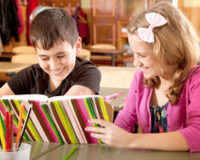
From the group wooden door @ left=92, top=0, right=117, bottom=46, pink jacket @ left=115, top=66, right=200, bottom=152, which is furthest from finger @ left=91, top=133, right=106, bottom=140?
wooden door @ left=92, top=0, right=117, bottom=46

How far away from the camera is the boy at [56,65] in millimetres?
1477

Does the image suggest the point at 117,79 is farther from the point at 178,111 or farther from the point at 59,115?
the point at 59,115

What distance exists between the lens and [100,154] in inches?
41.1

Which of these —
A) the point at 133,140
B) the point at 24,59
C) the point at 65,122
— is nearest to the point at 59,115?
the point at 65,122

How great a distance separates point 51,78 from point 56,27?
0.27m

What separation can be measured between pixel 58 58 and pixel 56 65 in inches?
1.4

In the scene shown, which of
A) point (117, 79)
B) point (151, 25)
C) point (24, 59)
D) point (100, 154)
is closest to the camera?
point (100, 154)

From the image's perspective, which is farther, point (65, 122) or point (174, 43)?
point (174, 43)

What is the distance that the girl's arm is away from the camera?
1088mm

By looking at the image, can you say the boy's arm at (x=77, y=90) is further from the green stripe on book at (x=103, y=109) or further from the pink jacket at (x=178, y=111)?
the green stripe on book at (x=103, y=109)

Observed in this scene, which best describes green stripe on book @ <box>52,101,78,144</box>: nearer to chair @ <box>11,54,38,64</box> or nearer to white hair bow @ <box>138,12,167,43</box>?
white hair bow @ <box>138,12,167,43</box>

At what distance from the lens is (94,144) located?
115cm

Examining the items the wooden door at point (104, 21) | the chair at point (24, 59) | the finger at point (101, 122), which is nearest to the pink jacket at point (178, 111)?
the finger at point (101, 122)

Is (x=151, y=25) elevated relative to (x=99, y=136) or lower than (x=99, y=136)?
elevated
